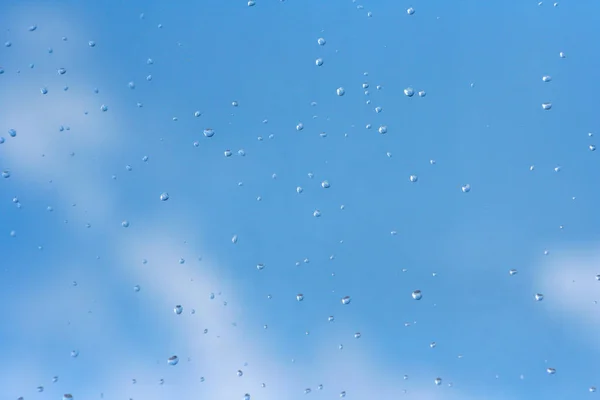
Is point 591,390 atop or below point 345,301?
below

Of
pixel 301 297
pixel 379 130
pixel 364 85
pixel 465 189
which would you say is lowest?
pixel 301 297

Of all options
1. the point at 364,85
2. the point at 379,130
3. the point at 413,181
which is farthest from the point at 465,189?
the point at 364,85

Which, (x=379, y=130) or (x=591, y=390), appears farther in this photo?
(x=379, y=130)

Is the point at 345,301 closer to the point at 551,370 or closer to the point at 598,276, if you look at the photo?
the point at 551,370

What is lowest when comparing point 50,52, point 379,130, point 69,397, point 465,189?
point 69,397

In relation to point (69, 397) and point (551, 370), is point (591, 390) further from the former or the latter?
point (69, 397)

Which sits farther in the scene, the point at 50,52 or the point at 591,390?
the point at 50,52

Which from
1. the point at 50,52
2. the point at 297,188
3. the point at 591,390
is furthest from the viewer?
the point at 50,52

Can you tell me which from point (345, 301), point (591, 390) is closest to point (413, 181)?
point (345, 301)

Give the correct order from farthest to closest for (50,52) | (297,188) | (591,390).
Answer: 1. (50,52)
2. (297,188)
3. (591,390)
